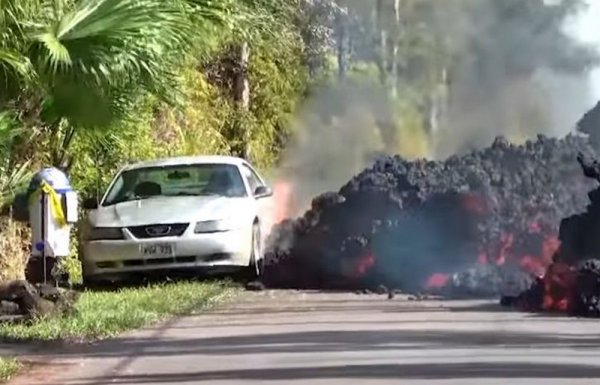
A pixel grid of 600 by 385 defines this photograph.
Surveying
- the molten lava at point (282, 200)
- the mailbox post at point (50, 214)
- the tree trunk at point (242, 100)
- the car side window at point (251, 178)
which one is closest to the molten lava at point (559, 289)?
the mailbox post at point (50, 214)

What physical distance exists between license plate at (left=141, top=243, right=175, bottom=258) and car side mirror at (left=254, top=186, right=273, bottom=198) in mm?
1555

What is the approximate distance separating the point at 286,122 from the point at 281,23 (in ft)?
8.99

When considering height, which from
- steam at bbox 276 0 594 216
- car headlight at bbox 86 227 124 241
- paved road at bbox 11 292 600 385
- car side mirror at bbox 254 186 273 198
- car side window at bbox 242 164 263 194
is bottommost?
paved road at bbox 11 292 600 385

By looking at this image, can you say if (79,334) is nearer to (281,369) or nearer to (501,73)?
(281,369)

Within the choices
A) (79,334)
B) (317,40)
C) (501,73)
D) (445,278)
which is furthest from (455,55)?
(79,334)

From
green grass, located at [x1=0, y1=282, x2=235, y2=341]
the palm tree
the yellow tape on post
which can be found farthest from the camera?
the yellow tape on post

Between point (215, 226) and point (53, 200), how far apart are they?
2.99m

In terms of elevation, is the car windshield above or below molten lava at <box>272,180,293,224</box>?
above

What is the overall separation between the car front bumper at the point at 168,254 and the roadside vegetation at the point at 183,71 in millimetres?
387

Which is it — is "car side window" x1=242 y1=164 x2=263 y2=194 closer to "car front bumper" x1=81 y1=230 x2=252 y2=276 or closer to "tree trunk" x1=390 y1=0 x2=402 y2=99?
"car front bumper" x1=81 y1=230 x2=252 y2=276

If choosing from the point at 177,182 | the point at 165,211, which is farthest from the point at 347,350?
the point at 177,182

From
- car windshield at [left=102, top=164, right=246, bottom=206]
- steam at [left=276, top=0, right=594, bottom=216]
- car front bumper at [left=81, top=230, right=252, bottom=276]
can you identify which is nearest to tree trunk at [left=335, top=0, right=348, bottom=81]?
steam at [left=276, top=0, right=594, bottom=216]

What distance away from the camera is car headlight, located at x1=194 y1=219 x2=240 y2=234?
596 inches

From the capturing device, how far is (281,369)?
8977mm
